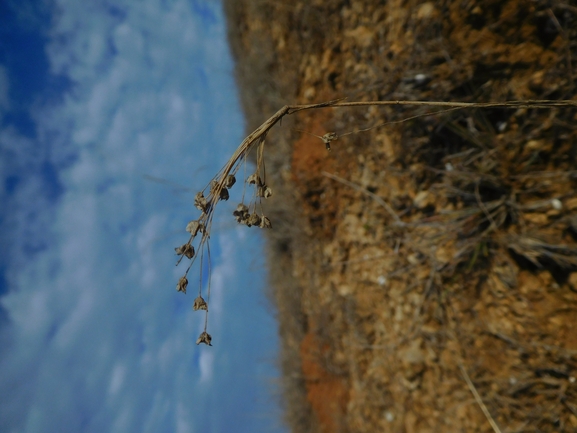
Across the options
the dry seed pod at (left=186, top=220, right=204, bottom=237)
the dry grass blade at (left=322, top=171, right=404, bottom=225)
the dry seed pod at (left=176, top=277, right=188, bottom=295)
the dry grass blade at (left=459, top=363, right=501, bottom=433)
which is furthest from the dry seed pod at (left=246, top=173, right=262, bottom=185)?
the dry grass blade at (left=459, top=363, right=501, bottom=433)

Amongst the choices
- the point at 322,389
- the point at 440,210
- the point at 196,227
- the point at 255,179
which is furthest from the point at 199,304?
the point at 322,389

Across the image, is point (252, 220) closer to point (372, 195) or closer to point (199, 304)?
point (199, 304)

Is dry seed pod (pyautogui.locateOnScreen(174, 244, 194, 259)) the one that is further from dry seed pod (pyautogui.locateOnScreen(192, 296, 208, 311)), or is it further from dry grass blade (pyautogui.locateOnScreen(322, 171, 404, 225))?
dry grass blade (pyautogui.locateOnScreen(322, 171, 404, 225))

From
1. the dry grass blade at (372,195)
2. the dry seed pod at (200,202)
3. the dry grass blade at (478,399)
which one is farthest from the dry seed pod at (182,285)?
the dry grass blade at (478,399)

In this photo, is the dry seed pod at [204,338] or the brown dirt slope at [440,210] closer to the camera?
the dry seed pod at [204,338]

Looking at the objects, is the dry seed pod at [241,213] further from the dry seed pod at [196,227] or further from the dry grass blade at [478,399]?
the dry grass blade at [478,399]

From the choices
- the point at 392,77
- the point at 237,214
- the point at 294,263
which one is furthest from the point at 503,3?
the point at 294,263

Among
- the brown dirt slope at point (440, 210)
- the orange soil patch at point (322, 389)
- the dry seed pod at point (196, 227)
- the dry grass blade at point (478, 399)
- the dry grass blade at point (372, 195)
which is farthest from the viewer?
the orange soil patch at point (322, 389)
